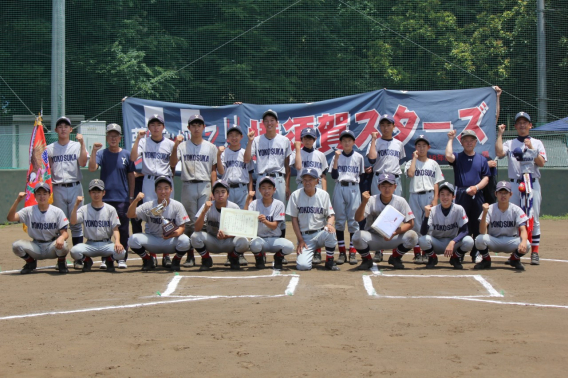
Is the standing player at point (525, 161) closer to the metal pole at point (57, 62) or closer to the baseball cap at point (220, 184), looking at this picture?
the baseball cap at point (220, 184)

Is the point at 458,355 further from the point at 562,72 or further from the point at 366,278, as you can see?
the point at 562,72

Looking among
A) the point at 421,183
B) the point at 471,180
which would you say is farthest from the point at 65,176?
the point at 471,180

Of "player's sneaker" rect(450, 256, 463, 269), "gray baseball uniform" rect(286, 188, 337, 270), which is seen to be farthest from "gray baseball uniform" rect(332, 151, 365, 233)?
"player's sneaker" rect(450, 256, 463, 269)

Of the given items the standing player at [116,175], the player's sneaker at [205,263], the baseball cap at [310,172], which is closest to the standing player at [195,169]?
the player's sneaker at [205,263]

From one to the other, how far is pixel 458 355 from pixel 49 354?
2930 millimetres

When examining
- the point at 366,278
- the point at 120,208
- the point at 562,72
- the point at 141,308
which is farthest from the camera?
the point at 562,72

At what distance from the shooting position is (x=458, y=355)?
5012 millimetres

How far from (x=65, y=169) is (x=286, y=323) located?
15.6ft

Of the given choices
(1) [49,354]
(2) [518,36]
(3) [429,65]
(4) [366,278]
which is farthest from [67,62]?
(1) [49,354]

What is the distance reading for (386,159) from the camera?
9.89 metres

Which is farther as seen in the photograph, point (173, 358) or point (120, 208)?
point (120, 208)

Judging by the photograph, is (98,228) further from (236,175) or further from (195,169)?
(236,175)

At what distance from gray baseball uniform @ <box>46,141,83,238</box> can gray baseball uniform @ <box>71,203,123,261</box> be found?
0.39 metres

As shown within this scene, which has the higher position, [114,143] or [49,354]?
[114,143]
